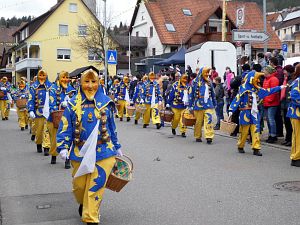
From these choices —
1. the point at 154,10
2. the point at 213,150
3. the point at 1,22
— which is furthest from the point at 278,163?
the point at 1,22

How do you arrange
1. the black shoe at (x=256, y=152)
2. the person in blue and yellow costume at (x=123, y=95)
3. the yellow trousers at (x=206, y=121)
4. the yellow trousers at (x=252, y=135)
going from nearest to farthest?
1. the yellow trousers at (x=252, y=135)
2. the black shoe at (x=256, y=152)
3. the yellow trousers at (x=206, y=121)
4. the person in blue and yellow costume at (x=123, y=95)

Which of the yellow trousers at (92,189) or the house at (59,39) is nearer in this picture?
the yellow trousers at (92,189)

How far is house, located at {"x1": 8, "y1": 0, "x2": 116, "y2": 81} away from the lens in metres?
60.2

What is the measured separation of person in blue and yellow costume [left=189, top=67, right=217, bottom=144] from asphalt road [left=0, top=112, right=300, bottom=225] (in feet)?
3.05

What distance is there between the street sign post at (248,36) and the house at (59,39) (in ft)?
148

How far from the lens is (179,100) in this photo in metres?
15.4

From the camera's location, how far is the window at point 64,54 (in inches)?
2430

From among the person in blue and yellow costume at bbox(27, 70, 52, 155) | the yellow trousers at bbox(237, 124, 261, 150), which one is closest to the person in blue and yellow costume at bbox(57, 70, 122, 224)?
the person in blue and yellow costume at bbox(27, 70, 52, 155)

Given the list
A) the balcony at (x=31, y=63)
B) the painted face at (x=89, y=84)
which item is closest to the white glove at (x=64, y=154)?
the painted face at (x=89, y=84)

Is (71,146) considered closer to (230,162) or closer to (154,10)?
(230,162)

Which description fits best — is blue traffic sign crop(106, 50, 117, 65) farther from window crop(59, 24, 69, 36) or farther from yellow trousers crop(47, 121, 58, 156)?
window crop(59, 24, 69, 36)

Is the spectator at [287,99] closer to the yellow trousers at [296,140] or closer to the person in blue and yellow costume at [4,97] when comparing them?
the yellow trousers at [296,140]

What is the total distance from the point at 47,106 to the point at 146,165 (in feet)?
9.07

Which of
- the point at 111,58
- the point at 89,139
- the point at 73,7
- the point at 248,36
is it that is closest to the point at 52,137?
the point at 89,139
